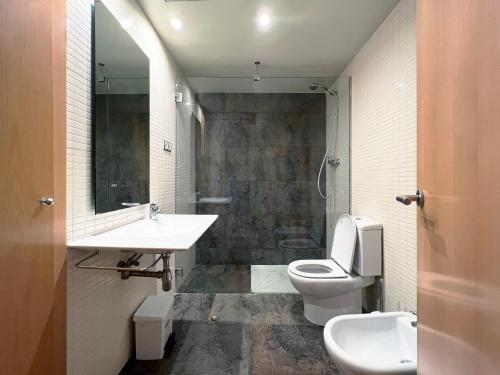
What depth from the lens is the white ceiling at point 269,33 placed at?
177cm

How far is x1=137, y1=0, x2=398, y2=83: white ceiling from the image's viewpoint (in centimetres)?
177

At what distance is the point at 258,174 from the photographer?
3225 mm

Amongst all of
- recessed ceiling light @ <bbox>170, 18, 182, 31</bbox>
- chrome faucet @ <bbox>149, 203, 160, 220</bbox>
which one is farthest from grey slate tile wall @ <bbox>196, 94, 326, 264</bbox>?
chrome faucet @ <bbox>149, 203, 160, 220</bbox>

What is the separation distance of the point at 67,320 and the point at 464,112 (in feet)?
5.08

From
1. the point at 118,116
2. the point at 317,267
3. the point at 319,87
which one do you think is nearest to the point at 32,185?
the point at 118,116

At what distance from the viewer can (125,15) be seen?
5.08 feet

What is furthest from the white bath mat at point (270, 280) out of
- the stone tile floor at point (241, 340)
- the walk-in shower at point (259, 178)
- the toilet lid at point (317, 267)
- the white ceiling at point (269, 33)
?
the white ceiling at point (269, 33)

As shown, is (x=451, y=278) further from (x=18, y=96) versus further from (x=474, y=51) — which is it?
(x=18, y=96)

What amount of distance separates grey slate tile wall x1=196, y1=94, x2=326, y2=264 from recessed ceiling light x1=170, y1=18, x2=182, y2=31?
116 cm

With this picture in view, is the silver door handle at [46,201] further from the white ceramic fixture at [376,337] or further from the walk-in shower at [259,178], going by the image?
the walk-in shower at [259,178]

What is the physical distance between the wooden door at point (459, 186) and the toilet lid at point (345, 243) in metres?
1.16

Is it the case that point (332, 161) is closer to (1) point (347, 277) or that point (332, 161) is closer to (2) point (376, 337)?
(1) point (347, 277)

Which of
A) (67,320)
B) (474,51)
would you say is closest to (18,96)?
(67,320)

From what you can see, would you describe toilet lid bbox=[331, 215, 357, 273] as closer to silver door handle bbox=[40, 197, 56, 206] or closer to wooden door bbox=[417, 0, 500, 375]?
wooden door bbox=[417, 0, 500, 375]
